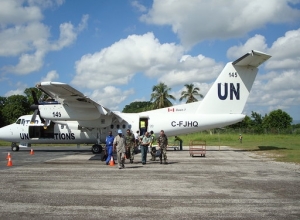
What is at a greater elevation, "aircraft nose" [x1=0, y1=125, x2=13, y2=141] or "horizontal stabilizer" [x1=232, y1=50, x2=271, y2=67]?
"horizontal stabilizer" [x1=232, y1=50, x2=271, y2=67]

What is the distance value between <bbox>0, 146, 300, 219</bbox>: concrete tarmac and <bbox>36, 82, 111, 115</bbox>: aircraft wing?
5976 mm

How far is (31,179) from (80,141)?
1287 centimetres

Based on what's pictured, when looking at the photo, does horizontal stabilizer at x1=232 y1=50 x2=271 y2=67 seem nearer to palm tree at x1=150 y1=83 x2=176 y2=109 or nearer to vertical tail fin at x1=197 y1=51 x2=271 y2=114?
vertical tail fin at x1=197 y1=51 x2=271 y2=114

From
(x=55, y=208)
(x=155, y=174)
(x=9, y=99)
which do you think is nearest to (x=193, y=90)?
(x=9, y=99)

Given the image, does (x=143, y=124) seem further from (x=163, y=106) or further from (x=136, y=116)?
(x=163, y=106)

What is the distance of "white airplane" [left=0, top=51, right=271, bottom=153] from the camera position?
70.2 feet

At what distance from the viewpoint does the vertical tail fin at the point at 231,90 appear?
888 inches

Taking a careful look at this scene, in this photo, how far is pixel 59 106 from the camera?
70.2 ft

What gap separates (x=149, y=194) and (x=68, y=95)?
12.5 meters

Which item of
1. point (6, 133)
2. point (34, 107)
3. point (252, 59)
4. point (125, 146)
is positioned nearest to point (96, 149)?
point (34, 107)

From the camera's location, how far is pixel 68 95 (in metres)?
19.8

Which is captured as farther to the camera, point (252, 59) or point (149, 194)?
point (252, 59)

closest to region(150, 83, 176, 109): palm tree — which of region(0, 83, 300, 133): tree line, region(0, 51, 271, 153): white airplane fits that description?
region(0, 83, 300, 133): tree line

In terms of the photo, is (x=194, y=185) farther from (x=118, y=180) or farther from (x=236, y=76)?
(x=236, y=76)
